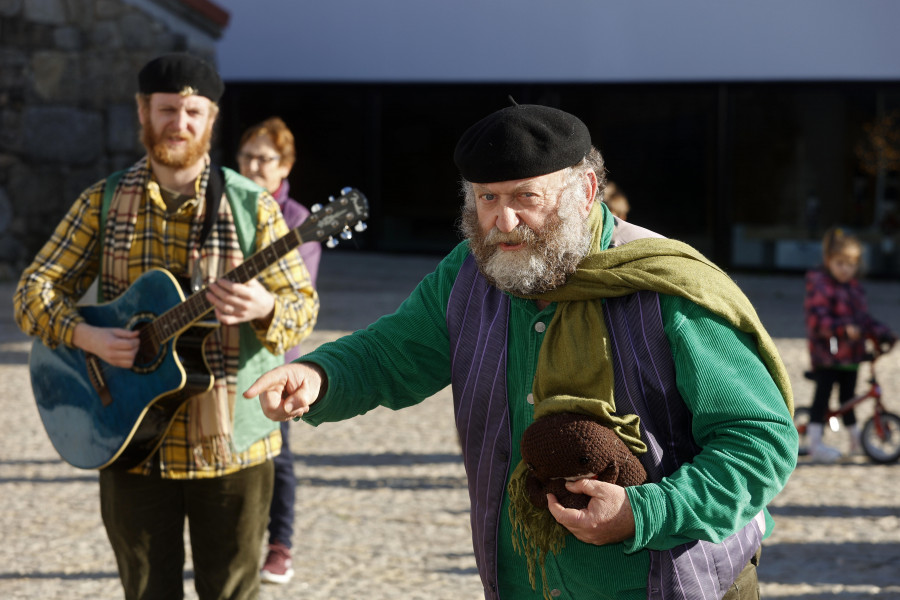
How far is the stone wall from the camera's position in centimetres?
1366

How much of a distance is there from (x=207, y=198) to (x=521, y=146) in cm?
159

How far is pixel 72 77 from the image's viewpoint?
45.4 ft

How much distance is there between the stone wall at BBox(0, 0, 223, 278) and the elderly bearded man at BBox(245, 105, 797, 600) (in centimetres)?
1214

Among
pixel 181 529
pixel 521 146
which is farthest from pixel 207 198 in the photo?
pixel 521 146

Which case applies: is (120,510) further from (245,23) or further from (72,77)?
(245,23)

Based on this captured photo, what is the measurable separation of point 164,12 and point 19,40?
1.65 metres

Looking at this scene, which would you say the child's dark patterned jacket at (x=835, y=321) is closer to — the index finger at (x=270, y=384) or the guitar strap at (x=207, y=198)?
the guitar strap at (x=207, y=198)

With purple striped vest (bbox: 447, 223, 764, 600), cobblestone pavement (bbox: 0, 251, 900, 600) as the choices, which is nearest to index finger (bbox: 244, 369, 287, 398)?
purple striped vest (bbox: 447, 223, 764, 600)

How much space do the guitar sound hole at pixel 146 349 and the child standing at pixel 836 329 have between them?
14.2ft

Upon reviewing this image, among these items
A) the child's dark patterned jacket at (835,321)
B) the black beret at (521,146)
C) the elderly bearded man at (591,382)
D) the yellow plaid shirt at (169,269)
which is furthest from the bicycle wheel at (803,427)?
the black beret at (521,146)

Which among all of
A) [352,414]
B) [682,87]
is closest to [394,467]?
[352,414]

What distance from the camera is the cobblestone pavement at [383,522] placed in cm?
472

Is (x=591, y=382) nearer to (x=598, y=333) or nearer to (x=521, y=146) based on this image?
(x=598, y=333)

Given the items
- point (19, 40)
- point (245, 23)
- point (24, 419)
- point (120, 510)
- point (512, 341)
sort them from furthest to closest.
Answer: point (245, 23)
point (19, 40)
point (24, 419)
point (120, 510)
point (512, 341)
